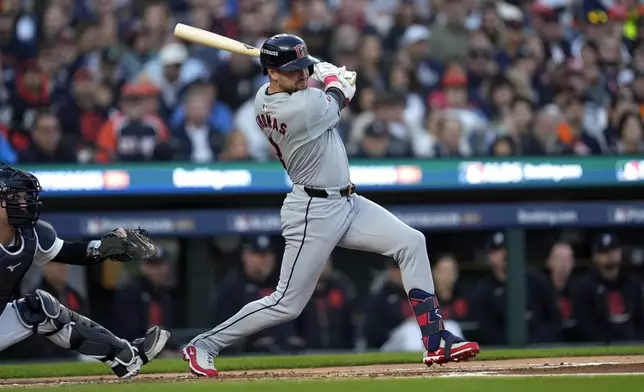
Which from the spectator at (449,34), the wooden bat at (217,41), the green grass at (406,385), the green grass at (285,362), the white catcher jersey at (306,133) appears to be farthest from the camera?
the spectator at (449,34)

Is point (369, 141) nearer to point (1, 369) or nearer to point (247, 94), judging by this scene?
point (247, 94)

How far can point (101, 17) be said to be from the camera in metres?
10.9

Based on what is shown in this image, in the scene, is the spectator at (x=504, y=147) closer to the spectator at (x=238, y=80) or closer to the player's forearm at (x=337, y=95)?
the spectator at (x=238, y=80)

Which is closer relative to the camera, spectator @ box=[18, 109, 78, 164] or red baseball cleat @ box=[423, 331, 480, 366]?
red baseball cleat @ box=[423, 331, 480, 366]

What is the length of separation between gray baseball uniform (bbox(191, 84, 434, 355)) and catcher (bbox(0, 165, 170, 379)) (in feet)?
2.04

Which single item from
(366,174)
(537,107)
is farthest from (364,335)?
(537,107)

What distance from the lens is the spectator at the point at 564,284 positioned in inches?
364

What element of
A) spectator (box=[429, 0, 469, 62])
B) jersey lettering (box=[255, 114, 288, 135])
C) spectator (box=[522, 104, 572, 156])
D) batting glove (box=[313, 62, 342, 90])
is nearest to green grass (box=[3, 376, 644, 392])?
jersey lettering (box=[255, 114, 288, 135])

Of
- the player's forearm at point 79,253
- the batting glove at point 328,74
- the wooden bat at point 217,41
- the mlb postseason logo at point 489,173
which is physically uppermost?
the wooden bat at point 217,41

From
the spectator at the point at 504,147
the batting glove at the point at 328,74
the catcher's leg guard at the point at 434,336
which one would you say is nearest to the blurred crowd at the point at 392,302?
Answer: the spectator at the point at 504,147

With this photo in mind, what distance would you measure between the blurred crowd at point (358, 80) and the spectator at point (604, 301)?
2.72 ft

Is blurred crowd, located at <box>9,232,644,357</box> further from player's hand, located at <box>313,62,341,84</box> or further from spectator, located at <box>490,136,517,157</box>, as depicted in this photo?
player's hand, located at <box>313,62,341,84</box>

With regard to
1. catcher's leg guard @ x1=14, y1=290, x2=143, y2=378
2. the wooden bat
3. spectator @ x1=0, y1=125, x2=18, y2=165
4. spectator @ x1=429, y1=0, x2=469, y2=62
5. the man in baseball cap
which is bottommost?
the man in baseball cap

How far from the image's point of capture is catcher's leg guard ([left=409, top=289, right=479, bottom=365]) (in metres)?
5.64
